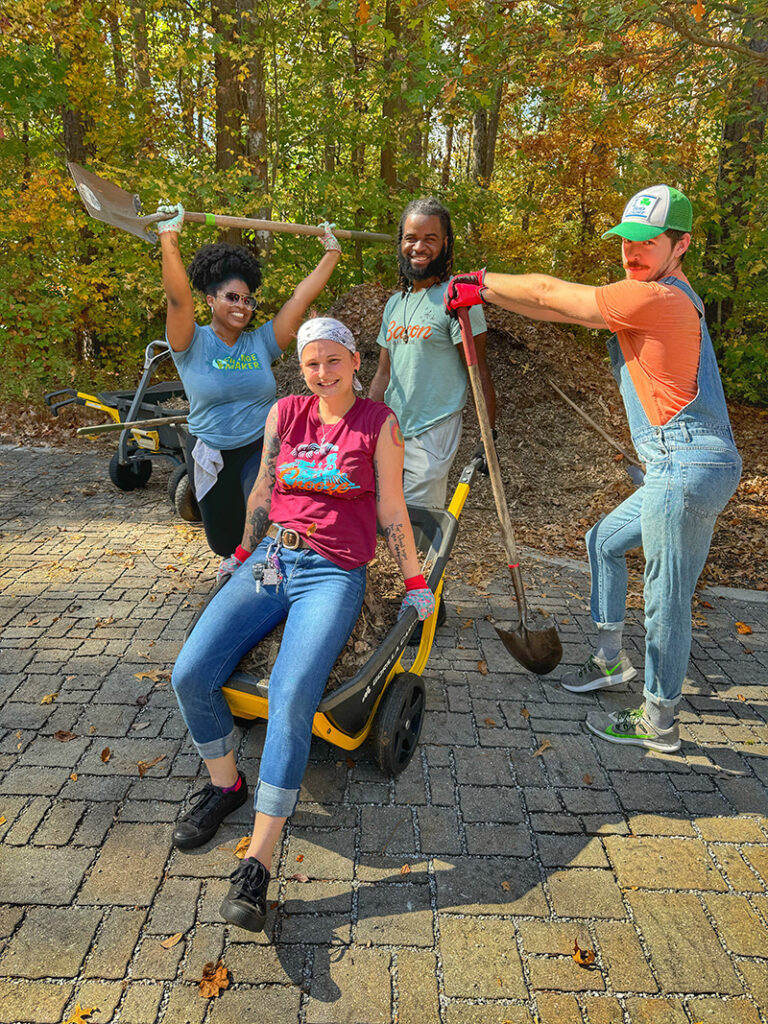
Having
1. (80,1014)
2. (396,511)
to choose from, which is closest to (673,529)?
(396,511)

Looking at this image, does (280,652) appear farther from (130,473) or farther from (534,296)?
(130,473)

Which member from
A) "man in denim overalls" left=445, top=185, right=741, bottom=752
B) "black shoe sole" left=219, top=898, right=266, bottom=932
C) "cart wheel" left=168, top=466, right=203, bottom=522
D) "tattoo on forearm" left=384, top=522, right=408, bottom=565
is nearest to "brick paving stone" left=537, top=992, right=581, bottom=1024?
"black shoe sole" left=219, top=898, right=266, bottom=932

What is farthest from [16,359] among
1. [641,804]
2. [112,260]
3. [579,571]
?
[641,804]

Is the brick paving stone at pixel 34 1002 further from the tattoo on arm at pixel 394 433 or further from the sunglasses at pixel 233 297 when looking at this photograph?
the sunglasses at pixel 233 297

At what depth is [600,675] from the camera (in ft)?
12.9

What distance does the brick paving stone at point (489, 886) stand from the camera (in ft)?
8.38

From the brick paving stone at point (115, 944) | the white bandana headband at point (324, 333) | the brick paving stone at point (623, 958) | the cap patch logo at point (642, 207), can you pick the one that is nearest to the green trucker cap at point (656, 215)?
the cap patch logo at point (642, 207)

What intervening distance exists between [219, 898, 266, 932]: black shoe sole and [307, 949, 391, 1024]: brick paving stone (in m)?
0.24

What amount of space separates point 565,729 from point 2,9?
1126 centimetres

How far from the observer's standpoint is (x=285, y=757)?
2.47 m

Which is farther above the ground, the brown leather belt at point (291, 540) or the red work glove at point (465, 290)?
the red work glove at point (465, 290)

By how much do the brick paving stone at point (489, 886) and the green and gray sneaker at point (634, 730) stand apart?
994 millimetres

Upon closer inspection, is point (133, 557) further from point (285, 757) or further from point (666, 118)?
point (666, 118)

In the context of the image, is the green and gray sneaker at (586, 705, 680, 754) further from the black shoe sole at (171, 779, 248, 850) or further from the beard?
the beard
